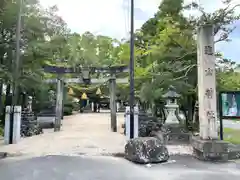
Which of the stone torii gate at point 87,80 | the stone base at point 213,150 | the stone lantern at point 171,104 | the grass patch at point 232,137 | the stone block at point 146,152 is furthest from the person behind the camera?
the stone torii gate at point 87,80

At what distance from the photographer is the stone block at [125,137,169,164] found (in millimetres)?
6430

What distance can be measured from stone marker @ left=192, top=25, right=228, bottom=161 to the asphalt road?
14.4 inches

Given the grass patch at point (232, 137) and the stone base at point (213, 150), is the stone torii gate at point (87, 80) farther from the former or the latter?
the stone base at point (213, 150)

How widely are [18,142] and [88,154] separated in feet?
11.7

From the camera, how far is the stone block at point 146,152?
21.1 feet

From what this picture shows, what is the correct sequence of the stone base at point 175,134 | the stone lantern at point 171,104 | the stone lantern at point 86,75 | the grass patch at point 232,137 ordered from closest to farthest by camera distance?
the grass patch at point 232,137 < the stone base at point 175,134 < the stone lantern at point 171,104 < the stone lantern at point 86,75

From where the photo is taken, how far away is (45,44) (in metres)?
13.6

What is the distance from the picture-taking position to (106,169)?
19.2 ft

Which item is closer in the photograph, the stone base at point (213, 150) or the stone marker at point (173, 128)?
the stone base at point (213, 150)

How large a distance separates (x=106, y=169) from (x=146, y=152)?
1138 millimetres

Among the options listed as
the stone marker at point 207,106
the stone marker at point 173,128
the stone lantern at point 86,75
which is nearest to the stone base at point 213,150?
the stone marker at point 207,106

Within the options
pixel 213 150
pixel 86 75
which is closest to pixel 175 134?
pixel 213 150

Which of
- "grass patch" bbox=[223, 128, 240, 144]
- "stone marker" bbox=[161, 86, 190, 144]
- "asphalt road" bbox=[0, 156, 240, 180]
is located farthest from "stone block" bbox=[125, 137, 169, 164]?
"grass patch" bbox=[223, 128, 240, 144]

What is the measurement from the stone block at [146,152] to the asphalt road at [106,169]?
0.19 m
